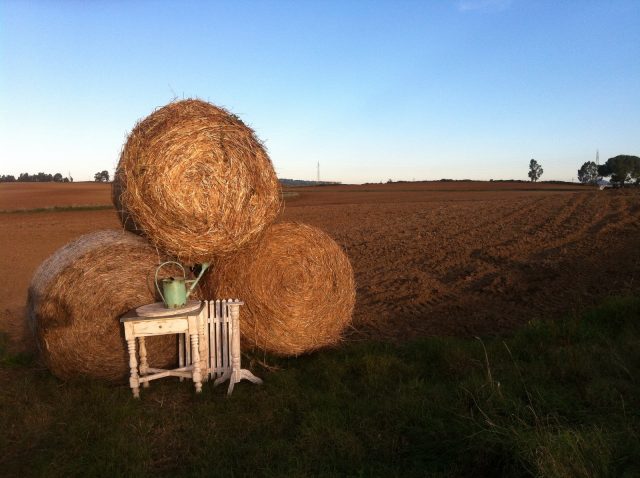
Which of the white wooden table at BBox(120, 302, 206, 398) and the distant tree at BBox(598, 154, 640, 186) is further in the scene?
the distant tree at BBox(598, 154, 640, 186)

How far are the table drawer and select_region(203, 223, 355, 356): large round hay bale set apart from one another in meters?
0.92

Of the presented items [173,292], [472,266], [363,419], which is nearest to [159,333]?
[173,292]

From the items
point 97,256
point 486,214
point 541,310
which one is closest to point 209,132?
point 97,256

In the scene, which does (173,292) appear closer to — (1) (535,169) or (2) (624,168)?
(2) (624,168)

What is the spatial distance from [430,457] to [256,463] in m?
1.21

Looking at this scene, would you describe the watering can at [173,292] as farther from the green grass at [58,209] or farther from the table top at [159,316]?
the green grass at [58,209]

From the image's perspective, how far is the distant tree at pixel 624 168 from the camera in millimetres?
67438

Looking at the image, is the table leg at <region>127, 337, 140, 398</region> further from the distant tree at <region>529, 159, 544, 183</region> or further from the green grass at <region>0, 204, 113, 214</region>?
the distant tree at <region>529, 159, 544, 183</region>

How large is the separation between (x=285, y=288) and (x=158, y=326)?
150cm

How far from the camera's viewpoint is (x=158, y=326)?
439cm

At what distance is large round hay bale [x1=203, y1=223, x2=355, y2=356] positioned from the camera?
5328 millimetres

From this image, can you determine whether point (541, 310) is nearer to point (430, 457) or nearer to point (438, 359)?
point (438, 359)

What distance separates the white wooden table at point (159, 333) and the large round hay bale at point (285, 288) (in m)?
0.66

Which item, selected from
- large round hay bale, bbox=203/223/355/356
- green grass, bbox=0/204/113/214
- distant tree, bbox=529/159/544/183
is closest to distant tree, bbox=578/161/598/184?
distant tree, bbox=529/159/544/183
